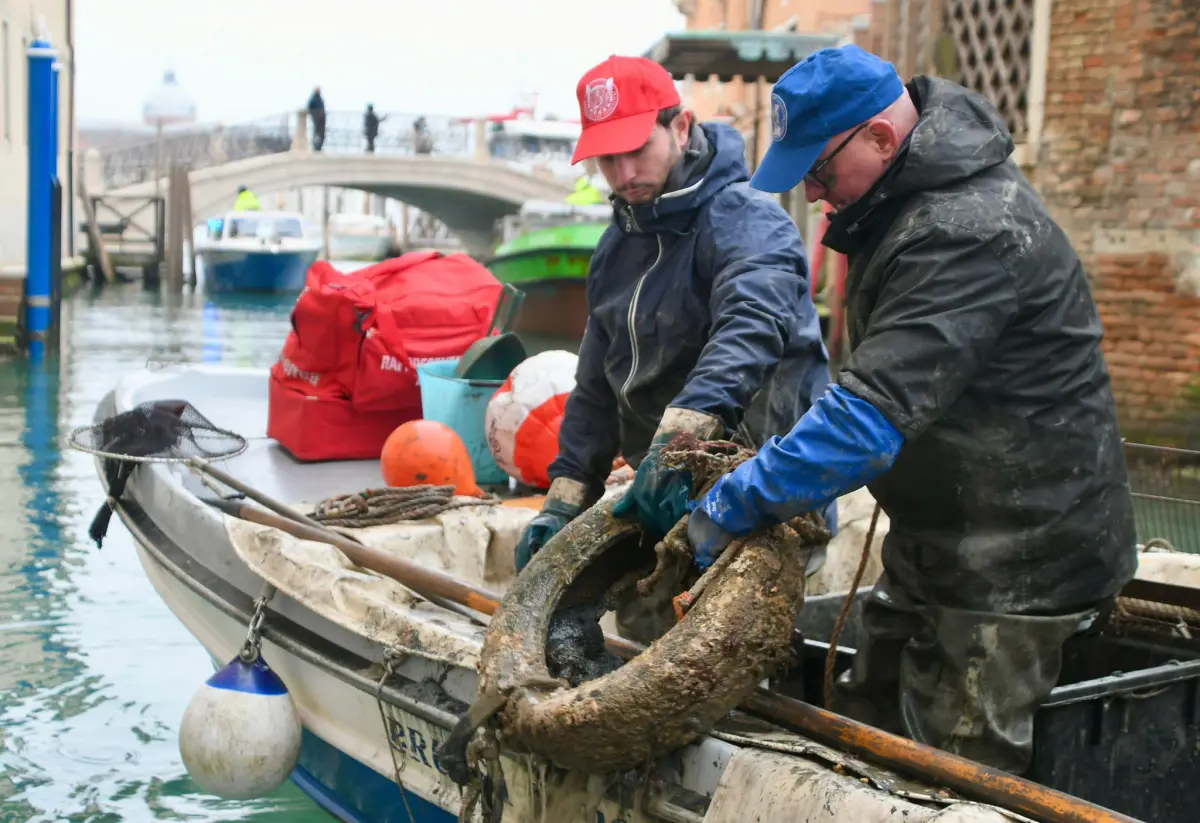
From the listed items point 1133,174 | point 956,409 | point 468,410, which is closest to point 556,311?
point 1133,174

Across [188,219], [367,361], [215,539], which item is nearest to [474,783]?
[215,539]

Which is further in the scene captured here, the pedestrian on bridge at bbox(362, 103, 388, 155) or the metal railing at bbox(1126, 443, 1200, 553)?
the pedestrian on bridge at bbox(362, 103, 388, 155)

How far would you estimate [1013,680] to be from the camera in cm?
266

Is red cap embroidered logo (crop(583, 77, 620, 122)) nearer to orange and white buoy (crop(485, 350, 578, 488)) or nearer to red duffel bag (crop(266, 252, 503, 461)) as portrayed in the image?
orange and white buoy (crop(485, 350, 578, 488))

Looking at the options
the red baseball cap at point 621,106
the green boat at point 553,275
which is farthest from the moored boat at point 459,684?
the green boat at point 553,275

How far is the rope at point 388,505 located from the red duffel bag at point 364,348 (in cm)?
119

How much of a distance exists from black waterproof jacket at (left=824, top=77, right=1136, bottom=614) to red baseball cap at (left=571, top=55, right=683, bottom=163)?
73 centimetres

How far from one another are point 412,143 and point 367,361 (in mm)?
37749

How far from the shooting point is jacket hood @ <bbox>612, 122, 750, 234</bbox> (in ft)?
10.8

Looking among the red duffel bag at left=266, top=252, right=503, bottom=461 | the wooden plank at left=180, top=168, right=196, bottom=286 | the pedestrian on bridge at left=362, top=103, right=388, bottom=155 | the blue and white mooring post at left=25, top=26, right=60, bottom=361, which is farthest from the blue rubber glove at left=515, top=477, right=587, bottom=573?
the pedestrian on bridge at left=362, top=103, right=388, bottom=155

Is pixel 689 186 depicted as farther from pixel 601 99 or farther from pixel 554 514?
pixel 554 514

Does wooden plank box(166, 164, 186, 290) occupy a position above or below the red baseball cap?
below

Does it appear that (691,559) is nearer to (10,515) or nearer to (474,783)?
(474,783)

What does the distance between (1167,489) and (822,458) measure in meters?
4.46
